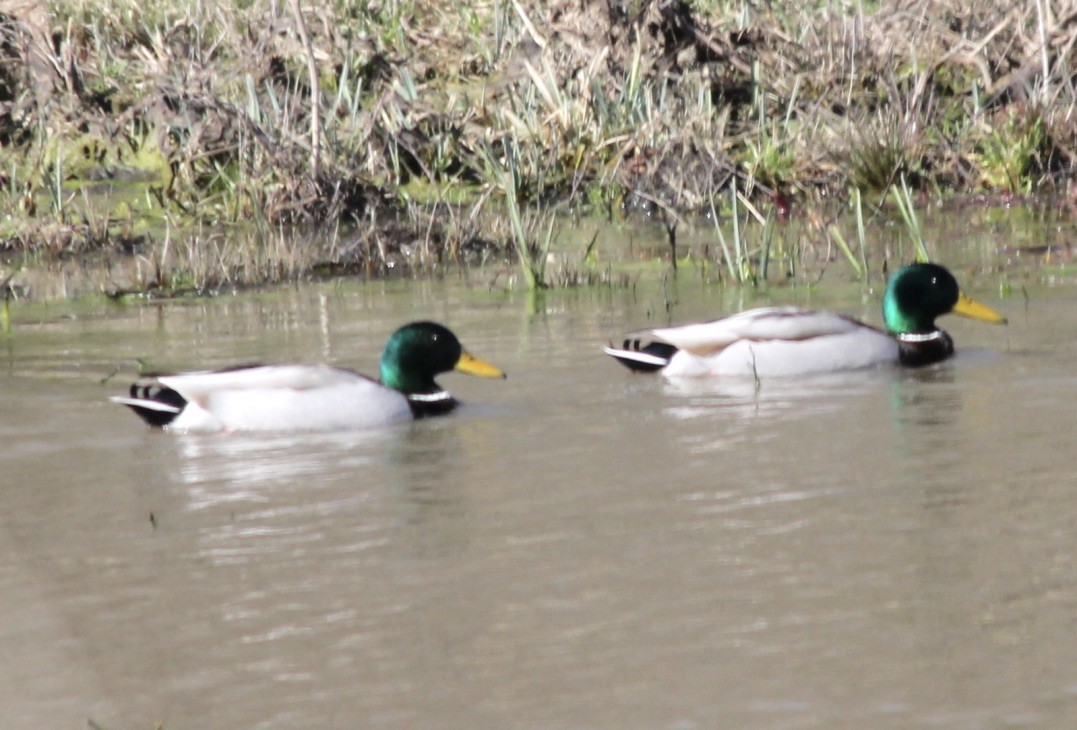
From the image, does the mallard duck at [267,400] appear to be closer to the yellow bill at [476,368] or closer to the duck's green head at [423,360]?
the duck's green head at [423,360]

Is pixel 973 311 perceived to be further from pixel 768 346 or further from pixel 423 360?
pixel 423 360

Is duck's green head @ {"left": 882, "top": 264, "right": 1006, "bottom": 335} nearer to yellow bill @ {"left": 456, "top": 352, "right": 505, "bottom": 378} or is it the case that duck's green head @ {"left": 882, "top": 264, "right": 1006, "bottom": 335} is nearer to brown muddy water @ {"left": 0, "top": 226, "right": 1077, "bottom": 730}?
brown muddy water @ {"left": 0, "top": 226, "right": 1077, "bottom": 730}

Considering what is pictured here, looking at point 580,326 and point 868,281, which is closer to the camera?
point 580,326

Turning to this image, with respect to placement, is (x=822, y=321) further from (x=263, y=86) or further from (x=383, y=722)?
(x=263, y=86)

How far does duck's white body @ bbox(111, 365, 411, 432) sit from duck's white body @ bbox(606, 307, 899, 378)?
131cm

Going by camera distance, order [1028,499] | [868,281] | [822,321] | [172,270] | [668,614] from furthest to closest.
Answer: [172,270]
[868,281]
[822,321]
[1028,499]
[668,614]

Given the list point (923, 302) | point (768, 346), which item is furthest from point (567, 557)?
point (923, 302)

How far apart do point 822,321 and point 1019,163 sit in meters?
6.07

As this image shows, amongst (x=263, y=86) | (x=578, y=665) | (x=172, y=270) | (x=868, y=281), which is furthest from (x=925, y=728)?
(x=263, y=86)

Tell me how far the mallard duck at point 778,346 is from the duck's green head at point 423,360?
25.3 inches

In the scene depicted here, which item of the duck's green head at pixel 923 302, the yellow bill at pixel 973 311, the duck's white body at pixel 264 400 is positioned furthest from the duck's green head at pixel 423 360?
the yellow bill at pixel 973 311

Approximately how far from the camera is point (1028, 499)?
577 centimetres

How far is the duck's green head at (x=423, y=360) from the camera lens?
8086 millimetres

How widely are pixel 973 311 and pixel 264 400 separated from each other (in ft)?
11.4
